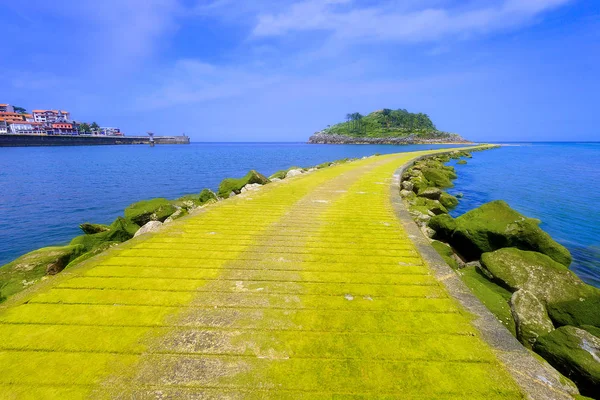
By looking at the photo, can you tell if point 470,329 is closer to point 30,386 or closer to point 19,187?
point 30,386

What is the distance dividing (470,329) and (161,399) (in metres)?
3.08

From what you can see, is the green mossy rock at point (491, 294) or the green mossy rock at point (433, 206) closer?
the green mossy rock at point (491, 294)

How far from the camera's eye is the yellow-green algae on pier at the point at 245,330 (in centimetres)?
255

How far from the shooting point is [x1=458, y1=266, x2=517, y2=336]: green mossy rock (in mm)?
4516

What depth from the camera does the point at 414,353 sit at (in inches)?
115

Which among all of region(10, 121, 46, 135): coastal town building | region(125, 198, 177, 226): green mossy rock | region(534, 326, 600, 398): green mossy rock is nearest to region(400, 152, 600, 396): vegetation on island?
region(534, 326, 600, 398): green mossy rock

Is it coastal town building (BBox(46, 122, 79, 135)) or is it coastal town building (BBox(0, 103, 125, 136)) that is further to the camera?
coastal town building (BBox(46, 122, 79, 135))

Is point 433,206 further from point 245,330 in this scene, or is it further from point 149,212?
point 245,330

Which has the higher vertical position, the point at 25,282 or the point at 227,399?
the point at 227,399

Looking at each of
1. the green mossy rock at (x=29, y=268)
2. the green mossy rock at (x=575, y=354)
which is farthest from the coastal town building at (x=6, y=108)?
the green mossy rock at (x=575, y=354)

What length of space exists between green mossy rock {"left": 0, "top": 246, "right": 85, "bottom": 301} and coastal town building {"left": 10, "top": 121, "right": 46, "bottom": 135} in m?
153

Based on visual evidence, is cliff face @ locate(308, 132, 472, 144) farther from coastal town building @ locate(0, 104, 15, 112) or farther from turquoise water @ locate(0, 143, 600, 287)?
coastal town building @ locate(0, 104, 15, 112)

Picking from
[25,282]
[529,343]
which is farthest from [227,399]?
[25,282]

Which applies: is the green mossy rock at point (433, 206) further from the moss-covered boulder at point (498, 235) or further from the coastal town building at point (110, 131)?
the coastal town building at point (110, 131)
